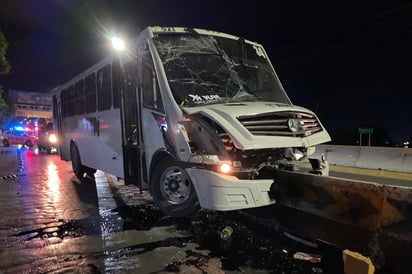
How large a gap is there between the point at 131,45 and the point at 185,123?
226 cm

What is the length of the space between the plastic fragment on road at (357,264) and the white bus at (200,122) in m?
1.31

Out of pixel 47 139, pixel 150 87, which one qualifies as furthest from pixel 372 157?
pixel 47 139

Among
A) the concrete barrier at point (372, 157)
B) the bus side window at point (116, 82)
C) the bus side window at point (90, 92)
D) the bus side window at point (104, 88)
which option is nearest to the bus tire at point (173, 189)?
the bus side window at point (116, 82)

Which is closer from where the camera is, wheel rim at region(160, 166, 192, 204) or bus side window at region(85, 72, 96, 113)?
wheel rim at region(160, 166, 192, 204)

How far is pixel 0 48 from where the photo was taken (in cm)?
1550

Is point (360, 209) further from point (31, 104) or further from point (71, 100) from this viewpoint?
point (31, 104)

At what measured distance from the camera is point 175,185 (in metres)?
5.66

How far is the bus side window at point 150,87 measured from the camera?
5719mm

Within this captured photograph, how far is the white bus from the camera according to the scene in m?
4.70

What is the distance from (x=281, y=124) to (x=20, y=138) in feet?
114

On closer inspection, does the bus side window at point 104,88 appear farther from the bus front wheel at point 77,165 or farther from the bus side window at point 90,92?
the bus front wheel at point 77,165

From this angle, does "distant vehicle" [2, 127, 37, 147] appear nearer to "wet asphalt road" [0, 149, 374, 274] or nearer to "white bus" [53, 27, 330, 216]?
"wet asphalt road" [0, 149, 374, 274]

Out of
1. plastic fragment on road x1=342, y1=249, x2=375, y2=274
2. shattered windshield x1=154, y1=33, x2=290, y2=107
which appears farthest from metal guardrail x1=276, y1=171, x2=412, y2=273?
shattered windshield x1=154, y1=33, x2=290, y2=107

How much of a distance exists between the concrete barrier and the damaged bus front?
4729 millimetres
